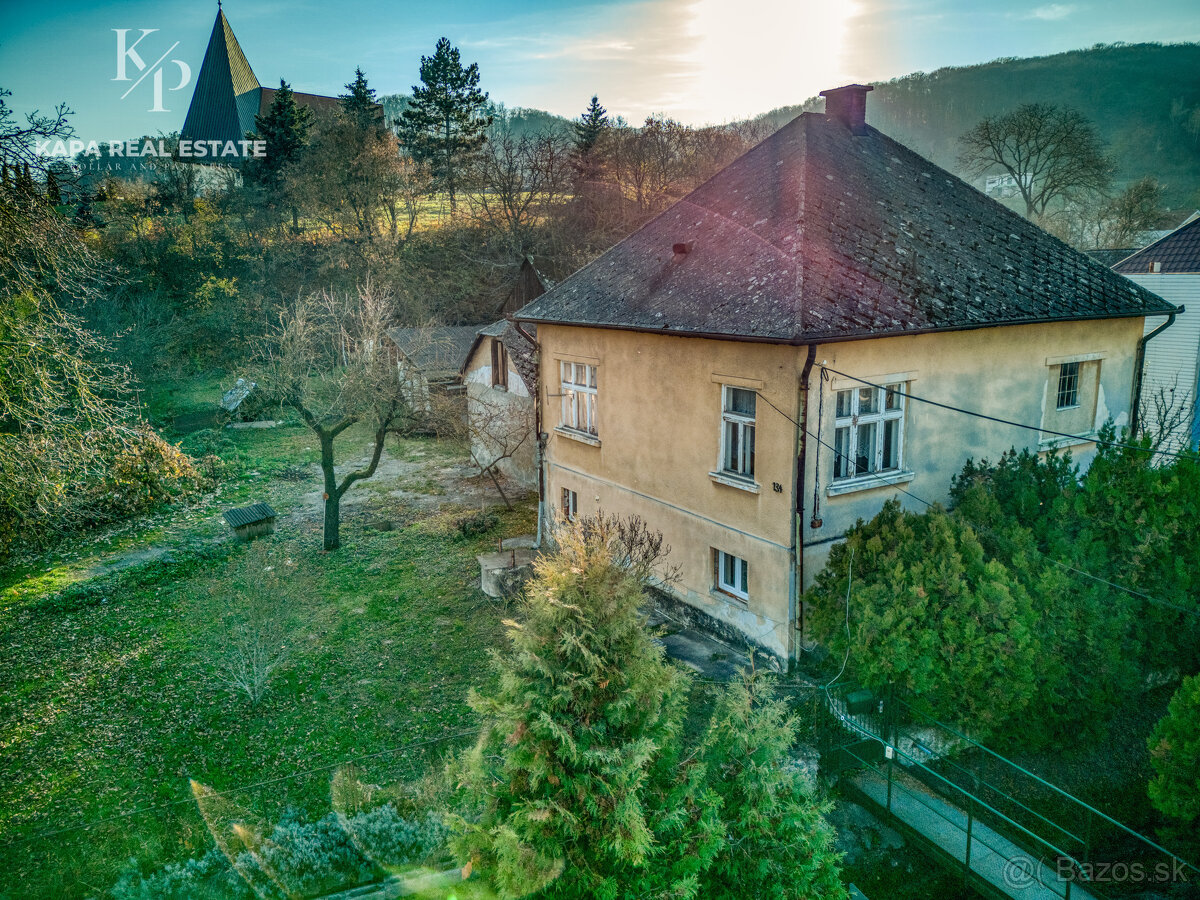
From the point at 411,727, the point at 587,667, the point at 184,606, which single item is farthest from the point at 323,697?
the point at 587,667

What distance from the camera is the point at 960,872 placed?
8484mm

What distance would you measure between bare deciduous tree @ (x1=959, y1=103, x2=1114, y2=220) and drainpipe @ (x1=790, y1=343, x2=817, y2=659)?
4787 centimetres

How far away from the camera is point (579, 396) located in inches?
651

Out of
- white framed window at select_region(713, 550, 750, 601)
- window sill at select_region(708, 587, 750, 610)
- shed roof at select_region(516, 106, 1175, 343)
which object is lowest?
window sill at select_region(708, 587, 750, 610)

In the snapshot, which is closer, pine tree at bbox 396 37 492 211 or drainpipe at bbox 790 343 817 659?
drainpipe at bbox 790 343 817 659

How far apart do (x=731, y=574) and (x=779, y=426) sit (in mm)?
3060

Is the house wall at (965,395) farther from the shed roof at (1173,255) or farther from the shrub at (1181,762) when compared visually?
the shed roof at (1173,255)

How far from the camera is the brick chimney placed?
612 inches

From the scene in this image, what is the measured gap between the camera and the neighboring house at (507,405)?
24375mm

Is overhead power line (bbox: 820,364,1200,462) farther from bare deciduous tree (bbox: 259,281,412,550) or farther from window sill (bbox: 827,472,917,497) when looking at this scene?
bare deciduous tree (bbox: 259,281,412,550)

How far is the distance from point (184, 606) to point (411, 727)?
7.97 m

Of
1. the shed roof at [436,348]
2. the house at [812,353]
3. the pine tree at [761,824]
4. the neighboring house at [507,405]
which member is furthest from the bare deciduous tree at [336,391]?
the pine tree at [761,824]

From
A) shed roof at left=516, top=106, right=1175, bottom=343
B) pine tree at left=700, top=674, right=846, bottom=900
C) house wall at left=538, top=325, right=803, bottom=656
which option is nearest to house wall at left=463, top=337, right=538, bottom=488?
house wall at left=538, top=325, right=803, bottom=656

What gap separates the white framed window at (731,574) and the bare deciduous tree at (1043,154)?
4769cm
